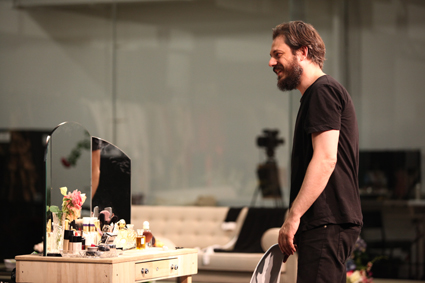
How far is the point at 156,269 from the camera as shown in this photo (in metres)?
2.66

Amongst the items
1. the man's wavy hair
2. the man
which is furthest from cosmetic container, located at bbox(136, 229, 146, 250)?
the man's wavy hair

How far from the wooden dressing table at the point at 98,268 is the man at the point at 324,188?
756 millimetres

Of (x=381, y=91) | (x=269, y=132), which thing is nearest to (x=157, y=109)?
(x=269, y=132)

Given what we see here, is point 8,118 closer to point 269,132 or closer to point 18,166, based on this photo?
point 18,166

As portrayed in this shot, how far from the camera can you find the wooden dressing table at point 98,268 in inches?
94.3

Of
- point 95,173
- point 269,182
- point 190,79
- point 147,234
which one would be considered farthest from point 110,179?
point 190,79

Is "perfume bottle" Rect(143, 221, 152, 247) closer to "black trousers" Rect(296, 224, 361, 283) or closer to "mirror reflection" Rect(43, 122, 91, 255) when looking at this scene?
"mirror reflection" Rect(43, 122, 91, 255)

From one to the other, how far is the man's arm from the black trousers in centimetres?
5

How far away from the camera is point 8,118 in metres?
6.94

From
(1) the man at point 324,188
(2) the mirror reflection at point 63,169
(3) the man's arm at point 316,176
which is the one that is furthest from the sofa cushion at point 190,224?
(3) the man's arm at point 316,176

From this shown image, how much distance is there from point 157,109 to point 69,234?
162 inches

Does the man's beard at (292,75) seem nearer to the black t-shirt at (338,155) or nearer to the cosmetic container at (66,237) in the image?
the black t-shirt at (338,155)

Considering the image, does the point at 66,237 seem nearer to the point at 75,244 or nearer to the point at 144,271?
the point at 75,244

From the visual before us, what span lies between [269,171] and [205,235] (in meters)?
1.18
